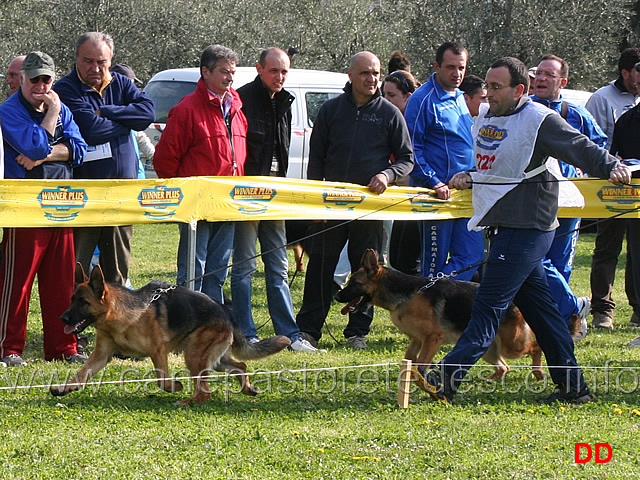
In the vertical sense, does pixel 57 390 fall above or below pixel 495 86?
below

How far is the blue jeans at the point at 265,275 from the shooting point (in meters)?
7.45

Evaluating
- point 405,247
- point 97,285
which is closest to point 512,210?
point 97,285

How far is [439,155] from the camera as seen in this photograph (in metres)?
7.99

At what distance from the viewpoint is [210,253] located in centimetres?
732

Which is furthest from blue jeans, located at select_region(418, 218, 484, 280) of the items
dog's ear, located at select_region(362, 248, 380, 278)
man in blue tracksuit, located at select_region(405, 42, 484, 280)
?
dog's ear, located at select_region(362, 248, 380, 278)

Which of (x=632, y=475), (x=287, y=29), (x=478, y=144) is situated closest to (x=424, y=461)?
(x=632, y=475)

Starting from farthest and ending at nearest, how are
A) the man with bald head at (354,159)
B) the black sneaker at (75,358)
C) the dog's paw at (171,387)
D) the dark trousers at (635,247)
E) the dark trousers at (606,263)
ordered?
the dark trousers at (606,263), the dark trousers at (635,247), the man with bald head at (354,159), the black sneaker at (75,358), the dog's paw at (171,387)

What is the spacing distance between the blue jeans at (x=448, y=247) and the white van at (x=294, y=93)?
7281 millimetres

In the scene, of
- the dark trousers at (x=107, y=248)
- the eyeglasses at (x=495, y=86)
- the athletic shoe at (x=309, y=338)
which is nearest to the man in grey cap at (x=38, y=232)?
the dark trousers at (x=107, y=248)

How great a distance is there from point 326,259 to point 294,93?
329 inches

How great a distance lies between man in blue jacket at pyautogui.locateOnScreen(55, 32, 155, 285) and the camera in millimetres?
6828

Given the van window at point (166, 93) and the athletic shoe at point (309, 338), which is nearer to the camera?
the athletic shoe at point (309, 338)

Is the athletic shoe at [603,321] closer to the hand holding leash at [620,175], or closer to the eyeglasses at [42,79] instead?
the hand holding leash at [620,175]

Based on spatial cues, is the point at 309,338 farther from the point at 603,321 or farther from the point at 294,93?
the point at 294,93
